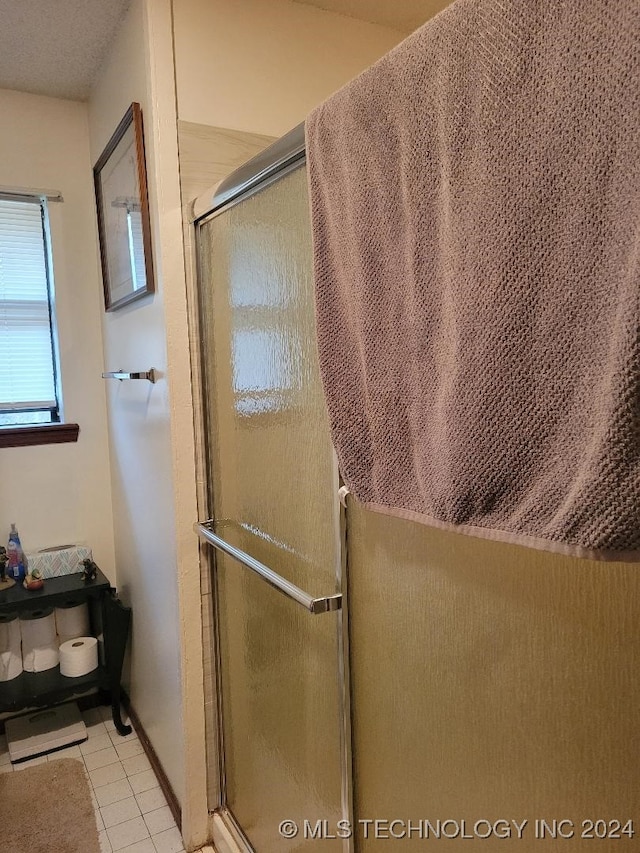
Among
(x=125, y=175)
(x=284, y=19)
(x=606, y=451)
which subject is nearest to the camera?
(x=606, y=451)

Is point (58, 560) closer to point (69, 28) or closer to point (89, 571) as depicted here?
point (89, 571)

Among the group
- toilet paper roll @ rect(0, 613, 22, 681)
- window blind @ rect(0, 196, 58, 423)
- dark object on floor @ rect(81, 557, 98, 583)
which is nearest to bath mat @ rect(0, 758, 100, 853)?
toilet paper roll @ rect(0, 613, 22, 681)

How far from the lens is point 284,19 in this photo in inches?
60.8

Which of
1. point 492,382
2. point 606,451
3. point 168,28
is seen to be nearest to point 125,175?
point 168,28

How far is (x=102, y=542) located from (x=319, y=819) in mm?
1388

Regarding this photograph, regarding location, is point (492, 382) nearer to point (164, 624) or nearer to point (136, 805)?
point (164, 624)

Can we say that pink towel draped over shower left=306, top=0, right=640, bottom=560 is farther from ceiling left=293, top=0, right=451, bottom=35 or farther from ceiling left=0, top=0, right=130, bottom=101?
ceiling left=0, top=0, right=130, bottom=101

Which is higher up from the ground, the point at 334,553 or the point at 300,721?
the point at 334,553

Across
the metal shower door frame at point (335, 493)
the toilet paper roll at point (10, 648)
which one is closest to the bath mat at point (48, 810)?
the toilet paper roll at point (10, 648)

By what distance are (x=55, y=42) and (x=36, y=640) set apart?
1818mm

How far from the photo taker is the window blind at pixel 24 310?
2.06 metres

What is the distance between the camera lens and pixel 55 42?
167 cm

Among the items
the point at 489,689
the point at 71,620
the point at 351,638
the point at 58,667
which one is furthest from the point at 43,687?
the point at 489,689

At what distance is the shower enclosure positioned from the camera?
2.12ft
